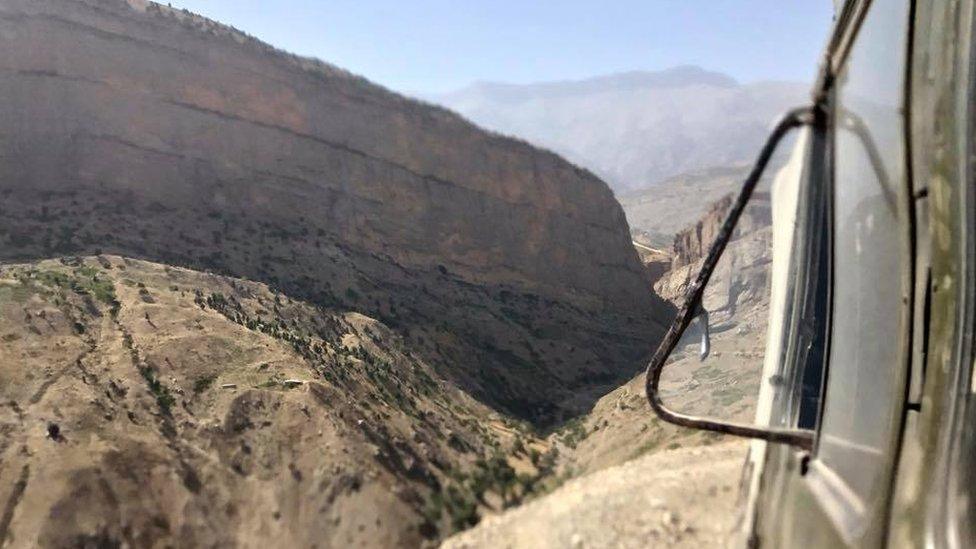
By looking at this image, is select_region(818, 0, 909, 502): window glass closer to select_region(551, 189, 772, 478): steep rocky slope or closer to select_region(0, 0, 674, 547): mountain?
select_region(551, 189, 772, 478): steep rocky slope

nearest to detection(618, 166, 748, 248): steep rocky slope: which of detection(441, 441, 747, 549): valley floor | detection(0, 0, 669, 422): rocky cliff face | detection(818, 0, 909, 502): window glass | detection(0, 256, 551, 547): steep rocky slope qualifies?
detection(0, 0, 669, 422): rocky cliff face

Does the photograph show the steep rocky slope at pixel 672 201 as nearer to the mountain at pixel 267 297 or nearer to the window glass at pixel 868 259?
the mountain at pixel 267 297

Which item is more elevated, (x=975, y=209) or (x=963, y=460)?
(x=975, y=209)

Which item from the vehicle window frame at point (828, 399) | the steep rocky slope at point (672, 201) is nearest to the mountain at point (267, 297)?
the vehicle window frame at point (828, 399)

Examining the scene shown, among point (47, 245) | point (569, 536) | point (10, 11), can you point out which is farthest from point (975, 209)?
point (10, 11)

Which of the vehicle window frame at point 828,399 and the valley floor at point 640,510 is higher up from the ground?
the vehicle window frame at point 828,399

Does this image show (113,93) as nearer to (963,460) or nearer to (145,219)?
(145,219)

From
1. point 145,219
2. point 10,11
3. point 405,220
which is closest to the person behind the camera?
point 145,219
